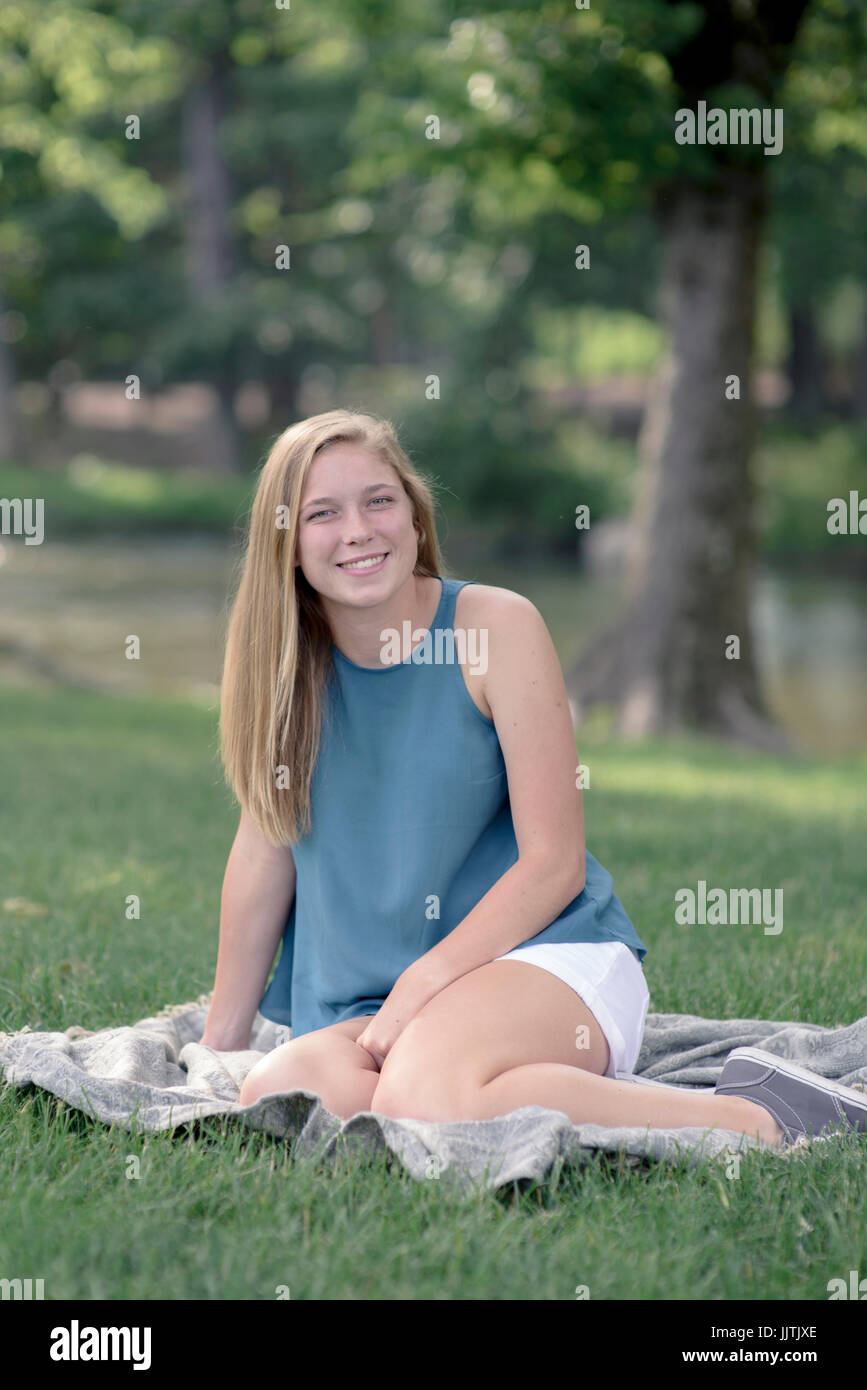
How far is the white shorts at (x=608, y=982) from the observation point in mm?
2777

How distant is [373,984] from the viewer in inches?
118

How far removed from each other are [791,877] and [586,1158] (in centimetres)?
296

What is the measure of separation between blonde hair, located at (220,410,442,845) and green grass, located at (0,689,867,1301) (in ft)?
2.33

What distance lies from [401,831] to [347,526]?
0.62 metres

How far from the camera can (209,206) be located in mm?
28500

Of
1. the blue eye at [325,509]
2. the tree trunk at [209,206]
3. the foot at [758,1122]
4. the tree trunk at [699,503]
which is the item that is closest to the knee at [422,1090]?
the foot at [758,1122]

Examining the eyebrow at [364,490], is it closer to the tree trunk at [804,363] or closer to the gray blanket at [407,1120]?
the gray blanket at [407,1120]

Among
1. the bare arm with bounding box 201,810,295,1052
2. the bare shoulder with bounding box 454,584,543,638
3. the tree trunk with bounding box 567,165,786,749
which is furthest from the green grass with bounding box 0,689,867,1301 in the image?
the tree trunk with bounding box 567,165,786,749

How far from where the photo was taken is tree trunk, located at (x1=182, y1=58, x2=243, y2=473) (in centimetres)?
2784

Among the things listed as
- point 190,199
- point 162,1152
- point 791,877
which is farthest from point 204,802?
point 190,199

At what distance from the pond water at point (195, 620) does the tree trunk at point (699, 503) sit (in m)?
1.19

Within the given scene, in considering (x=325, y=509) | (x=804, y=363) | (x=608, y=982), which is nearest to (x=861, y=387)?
(x=804, y=363)

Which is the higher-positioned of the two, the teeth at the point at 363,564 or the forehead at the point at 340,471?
the forehead at the point at 340,471

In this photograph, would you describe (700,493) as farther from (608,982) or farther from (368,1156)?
(368,1156)
